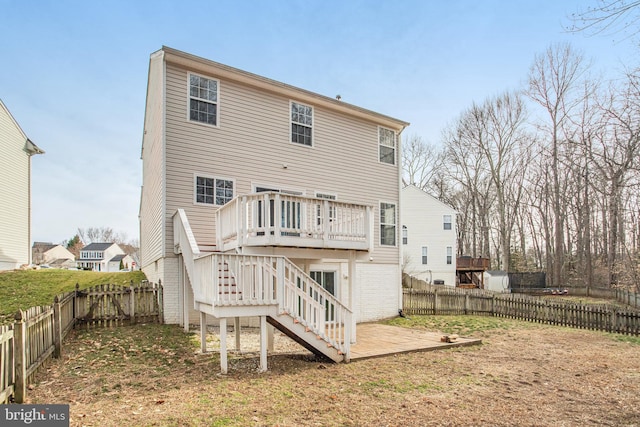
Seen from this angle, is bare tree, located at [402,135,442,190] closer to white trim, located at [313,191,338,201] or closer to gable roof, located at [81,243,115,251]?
white trim, located at [313,191,338,201]

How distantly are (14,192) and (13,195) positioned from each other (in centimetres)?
20

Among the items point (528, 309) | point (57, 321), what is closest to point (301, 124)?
point (57, 321)

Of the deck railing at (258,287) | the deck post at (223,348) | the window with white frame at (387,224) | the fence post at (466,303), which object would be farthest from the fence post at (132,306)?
the fence post at (466,303)

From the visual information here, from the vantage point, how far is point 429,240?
3138cm

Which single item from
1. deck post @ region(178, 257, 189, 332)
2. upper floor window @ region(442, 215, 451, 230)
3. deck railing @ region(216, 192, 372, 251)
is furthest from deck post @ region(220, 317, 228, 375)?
upper floor window @ region(442, 215, 451, 230)

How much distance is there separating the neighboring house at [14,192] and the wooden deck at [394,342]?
18.1 m

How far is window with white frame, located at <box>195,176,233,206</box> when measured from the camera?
11.5 meters

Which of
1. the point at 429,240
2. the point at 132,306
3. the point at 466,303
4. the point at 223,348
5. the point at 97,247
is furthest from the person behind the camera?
the point at 97,247

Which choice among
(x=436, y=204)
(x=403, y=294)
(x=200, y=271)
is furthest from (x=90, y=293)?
(x=436, y=204)

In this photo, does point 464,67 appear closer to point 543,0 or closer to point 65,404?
point 543,0

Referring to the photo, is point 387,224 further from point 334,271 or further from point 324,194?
point 334,271

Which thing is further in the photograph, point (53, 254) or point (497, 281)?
point (53, 254)

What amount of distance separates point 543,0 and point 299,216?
5.87 meters

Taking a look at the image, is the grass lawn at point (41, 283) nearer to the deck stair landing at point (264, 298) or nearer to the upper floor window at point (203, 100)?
the upper floor window at point (203, 100)
